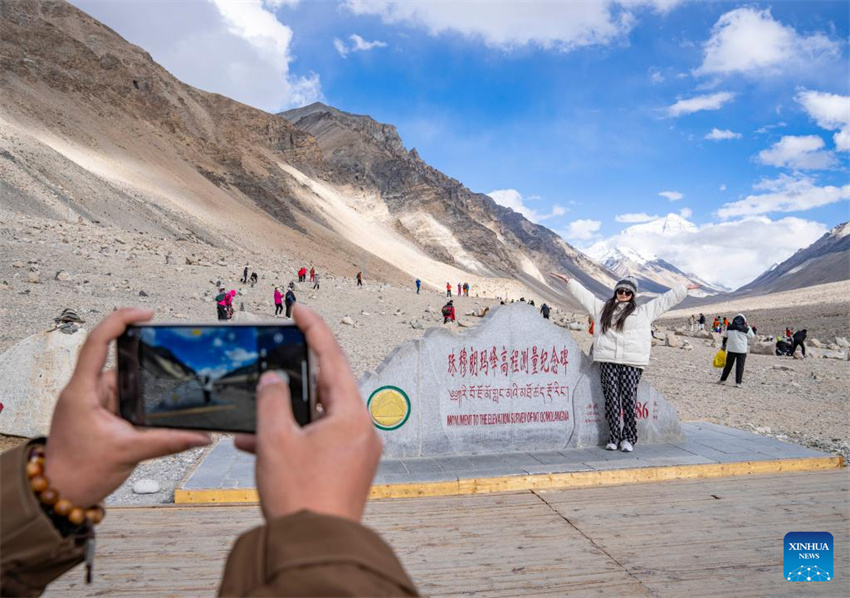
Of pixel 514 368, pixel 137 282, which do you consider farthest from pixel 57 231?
pixel 514 368

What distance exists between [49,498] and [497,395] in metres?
5.00

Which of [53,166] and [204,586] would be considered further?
[53,166]

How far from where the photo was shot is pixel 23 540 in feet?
3.31

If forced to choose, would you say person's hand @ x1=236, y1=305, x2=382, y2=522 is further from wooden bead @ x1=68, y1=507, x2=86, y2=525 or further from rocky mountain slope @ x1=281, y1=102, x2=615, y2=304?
rocky mountain slope @ x1=281, y1=102, x2=615, y2=304

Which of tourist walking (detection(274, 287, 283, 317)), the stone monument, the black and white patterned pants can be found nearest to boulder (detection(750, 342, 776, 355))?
the stone monument

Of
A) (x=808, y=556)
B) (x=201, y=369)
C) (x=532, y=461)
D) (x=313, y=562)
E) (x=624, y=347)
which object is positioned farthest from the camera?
(x=624, y=347)

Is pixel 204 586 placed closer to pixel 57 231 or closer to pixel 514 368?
pixel 514 368

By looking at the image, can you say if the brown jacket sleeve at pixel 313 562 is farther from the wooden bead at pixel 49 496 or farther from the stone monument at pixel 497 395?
the stone monument at pixel 497 395

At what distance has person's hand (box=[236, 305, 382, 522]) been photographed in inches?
35.4

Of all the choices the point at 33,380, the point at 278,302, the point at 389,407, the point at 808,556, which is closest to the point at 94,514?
the point at 808,556

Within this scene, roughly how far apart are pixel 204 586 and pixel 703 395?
10054 millimetres

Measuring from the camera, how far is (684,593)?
2.91 meters

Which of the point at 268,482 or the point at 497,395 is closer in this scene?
the point at 268,482

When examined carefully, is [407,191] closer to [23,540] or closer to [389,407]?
[389,407]
